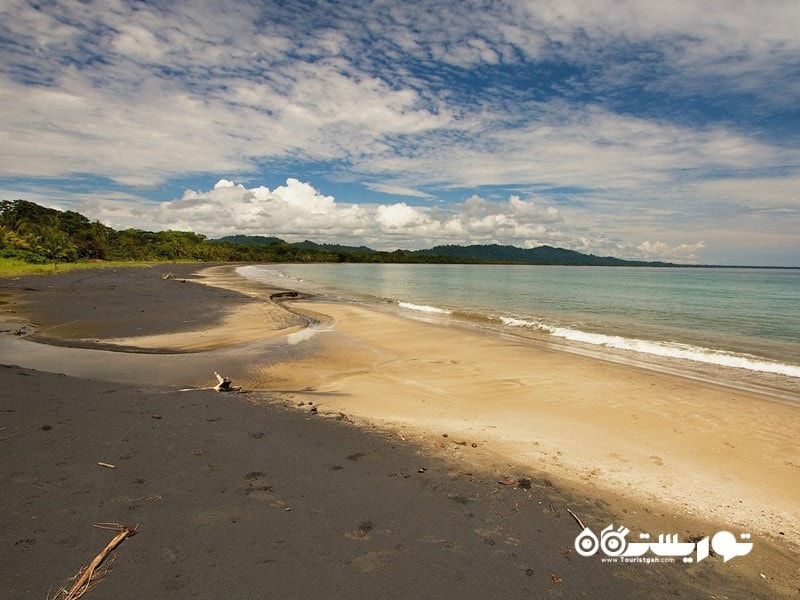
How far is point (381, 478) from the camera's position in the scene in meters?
5.88

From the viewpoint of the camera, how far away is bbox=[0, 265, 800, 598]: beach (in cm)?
406

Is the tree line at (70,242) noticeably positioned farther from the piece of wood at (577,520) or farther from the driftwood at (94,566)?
the piece of wood at (577,520)

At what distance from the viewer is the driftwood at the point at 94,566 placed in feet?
11.6

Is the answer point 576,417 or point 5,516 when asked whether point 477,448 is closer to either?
point 576,417

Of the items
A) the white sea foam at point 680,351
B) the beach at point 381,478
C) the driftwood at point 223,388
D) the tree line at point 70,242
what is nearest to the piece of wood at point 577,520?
the beach at point 381,478

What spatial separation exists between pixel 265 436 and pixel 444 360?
8.94 metres

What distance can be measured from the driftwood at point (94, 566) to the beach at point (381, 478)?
104 mm

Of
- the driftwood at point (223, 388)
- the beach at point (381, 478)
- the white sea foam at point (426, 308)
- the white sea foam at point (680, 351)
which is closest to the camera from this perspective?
the beach at point (381, 478)

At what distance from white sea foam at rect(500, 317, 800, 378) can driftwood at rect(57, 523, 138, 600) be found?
19.3m

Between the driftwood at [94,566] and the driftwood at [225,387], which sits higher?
the driftwood at [94,566]

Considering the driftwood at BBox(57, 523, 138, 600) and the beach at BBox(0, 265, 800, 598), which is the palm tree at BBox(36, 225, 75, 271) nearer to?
the beach at BBox(0, 265, 800, 598)

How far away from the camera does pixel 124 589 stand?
3.63 metres

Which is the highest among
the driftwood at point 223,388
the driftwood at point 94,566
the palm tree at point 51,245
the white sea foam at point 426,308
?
the palm tree at point 51,245

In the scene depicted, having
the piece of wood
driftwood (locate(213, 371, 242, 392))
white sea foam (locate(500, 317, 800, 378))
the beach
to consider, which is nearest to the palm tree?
the beach
